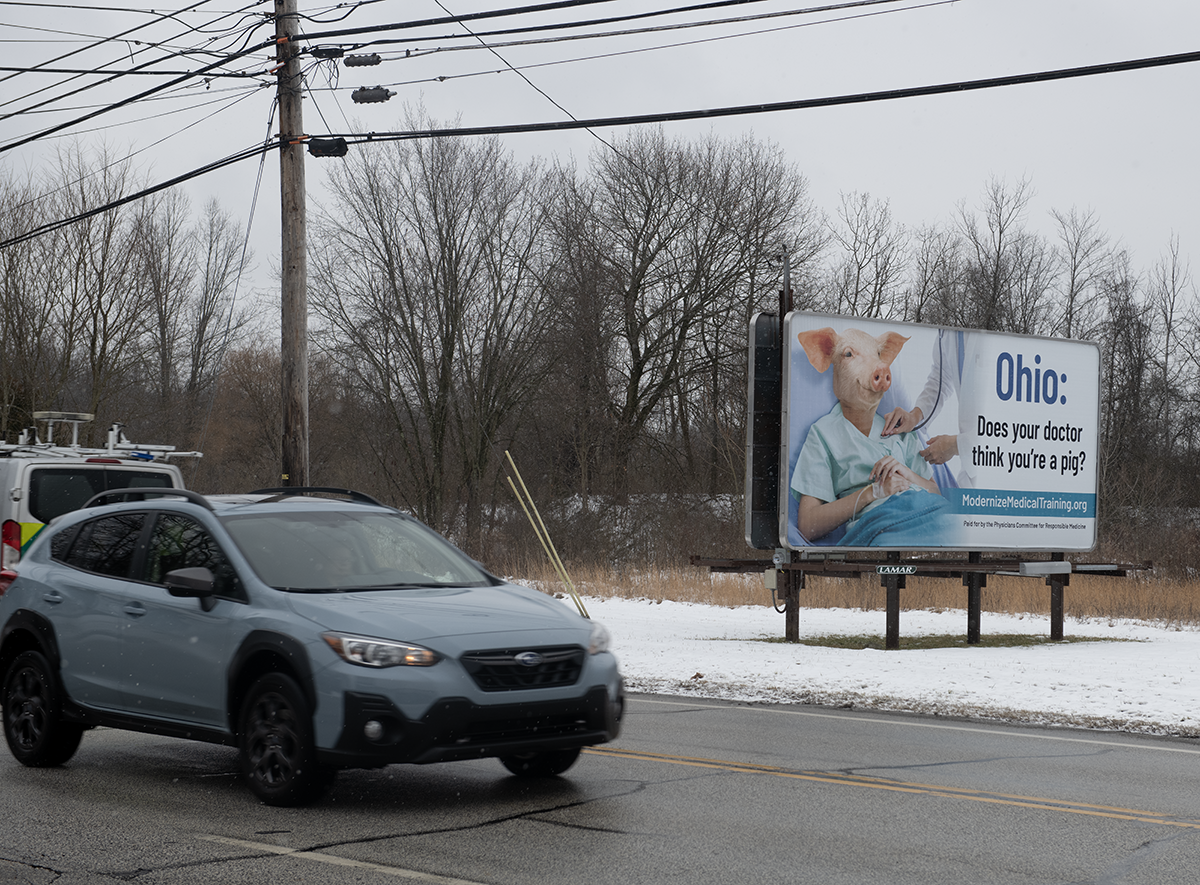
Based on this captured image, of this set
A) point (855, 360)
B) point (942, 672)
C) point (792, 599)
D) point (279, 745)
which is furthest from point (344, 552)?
point (855, 360)

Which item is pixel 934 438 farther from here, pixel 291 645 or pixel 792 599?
pixel 291 645

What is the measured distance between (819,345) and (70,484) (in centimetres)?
962

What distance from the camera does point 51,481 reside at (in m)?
13.6

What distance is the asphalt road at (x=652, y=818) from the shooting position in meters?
5.69

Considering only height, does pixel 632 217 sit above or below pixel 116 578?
above

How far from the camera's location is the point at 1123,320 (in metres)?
55.7

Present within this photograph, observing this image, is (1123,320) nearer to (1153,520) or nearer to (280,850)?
(1153,520)

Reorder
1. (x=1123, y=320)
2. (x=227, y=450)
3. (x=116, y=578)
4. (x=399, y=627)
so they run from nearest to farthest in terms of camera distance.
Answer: (x=399, y=627) → (x=116, y=578) → (x=1123, y=320) → (x=227, y=450)

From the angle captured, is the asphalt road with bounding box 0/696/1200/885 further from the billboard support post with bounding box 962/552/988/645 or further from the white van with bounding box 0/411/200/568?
the billboard support post with bounding box 962/552/988/645

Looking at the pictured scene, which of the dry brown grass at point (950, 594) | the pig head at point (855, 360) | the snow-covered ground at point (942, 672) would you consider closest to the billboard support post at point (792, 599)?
the snow-covered ground at point (942, 672)

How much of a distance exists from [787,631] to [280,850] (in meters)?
12.5

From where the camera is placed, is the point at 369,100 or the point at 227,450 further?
the point at 227,450

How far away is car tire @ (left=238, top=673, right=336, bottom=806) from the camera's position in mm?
6773

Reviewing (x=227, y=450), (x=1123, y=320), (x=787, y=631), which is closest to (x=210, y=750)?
(x=787, y=631)
